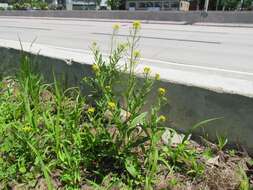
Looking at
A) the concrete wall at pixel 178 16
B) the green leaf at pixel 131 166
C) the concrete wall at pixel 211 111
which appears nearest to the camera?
the green leaf at pixel 131 166

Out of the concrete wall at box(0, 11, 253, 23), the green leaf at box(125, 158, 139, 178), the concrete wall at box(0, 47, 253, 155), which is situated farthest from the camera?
the concrete wall at box(0, 11, 253, 23)

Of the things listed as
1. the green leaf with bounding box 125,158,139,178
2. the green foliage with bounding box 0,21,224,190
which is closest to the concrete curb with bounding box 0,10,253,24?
the green foliage with bounding box 0,21,224,190

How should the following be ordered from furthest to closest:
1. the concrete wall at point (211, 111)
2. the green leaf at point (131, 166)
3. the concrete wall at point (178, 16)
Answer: the concrete wall at point (178, 16) < the concrete wall at point (211, 111) < the green leaf at point (131, 166)

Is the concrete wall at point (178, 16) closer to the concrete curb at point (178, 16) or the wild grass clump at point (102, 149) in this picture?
the concrete curb at point (178, 16)

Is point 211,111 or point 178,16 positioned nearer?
point 211,111

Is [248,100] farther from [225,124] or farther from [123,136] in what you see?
[123,136]

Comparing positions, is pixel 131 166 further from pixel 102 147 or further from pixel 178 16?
pixel 178 16

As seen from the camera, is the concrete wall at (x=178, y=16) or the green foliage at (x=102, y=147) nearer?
the green foliage at (x=102, y=147)

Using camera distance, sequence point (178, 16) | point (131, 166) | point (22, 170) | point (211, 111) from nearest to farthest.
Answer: point (131, 166) < point (22, 170) < point (211, 111) < point (178, 16)

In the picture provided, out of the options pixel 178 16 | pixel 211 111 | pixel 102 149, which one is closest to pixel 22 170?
pixel 102 149

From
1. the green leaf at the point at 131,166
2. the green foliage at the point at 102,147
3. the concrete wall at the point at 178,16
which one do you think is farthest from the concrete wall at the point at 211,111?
the concrete wall at the point at 178,16

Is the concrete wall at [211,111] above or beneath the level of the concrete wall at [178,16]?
above

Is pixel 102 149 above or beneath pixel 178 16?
above

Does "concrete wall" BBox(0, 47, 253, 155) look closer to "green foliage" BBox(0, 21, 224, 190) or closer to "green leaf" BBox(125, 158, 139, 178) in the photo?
"green foliage" BBox(0, 21, 224, 190)
